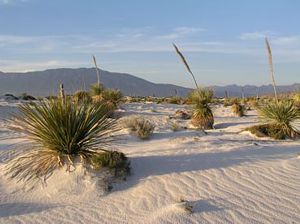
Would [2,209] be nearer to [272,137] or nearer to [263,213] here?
[263,213]

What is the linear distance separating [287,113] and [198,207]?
8.40 m

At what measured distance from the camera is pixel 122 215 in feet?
22.7

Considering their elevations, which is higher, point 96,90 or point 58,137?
point 96,90

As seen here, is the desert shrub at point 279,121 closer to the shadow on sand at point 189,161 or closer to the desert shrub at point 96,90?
the shadow on sand at point 189,161

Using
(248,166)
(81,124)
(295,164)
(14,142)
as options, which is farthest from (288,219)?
(14,142)

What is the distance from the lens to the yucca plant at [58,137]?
8.30 metres

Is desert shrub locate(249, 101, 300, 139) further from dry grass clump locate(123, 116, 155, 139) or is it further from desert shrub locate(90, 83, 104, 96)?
desert shrub locate(90, 83, 104, 96)

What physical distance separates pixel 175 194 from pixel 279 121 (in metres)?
8.01

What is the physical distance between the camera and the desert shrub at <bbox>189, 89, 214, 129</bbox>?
18297 millimetres

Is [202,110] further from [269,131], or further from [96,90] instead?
[96,90]

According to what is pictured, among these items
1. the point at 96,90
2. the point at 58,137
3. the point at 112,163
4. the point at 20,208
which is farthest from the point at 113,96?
the point at 20,208

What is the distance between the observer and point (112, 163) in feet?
26.5

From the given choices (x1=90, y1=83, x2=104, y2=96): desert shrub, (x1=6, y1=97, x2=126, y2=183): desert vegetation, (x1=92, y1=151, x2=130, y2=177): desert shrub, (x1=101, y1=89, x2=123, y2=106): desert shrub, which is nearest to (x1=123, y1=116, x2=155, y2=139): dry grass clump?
(x1=6, y1=97, x2=126, y2=183): desert vegetation

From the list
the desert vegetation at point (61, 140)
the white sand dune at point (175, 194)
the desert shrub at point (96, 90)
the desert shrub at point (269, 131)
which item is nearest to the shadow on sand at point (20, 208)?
the white sand dune at point (175, 194)
